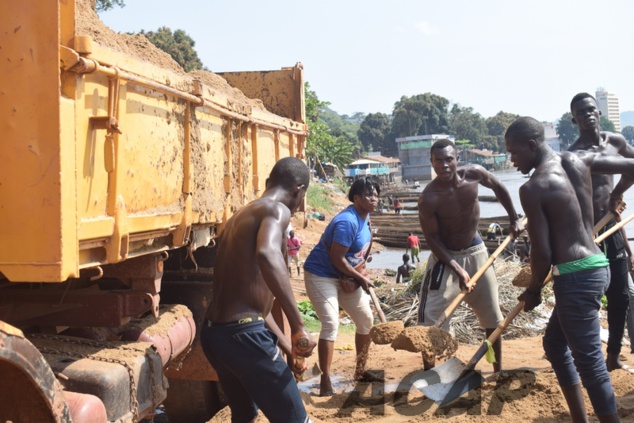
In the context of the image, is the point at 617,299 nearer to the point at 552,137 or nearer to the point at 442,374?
the point at 442,374

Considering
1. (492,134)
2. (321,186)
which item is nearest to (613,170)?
(321,186)

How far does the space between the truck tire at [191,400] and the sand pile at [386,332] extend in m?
1.33

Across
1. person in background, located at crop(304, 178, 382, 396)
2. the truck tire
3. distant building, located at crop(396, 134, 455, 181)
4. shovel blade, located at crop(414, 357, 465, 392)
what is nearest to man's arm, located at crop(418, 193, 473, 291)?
person in background, located at crop(304, 178, 382, 396)

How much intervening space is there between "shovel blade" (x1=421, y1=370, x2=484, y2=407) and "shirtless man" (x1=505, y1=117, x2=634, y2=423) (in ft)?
3.38

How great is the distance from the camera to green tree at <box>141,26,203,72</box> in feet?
106

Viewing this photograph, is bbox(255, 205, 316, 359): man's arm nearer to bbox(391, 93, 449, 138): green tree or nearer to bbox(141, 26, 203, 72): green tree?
bbox(141, 26, 203, 72): green tree

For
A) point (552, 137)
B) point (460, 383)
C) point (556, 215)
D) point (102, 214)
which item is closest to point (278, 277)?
point (102, 214)

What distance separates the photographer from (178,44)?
33.4 m

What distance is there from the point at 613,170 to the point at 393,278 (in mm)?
13368

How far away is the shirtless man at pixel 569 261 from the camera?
4125 millimetres

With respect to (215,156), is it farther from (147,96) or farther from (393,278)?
(393,278)

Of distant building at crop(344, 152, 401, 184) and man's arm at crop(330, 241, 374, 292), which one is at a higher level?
distant building at crop(344, 152, 401, 184)

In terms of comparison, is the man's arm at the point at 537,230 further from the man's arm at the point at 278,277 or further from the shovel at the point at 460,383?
the man's arm at the point at 278,277

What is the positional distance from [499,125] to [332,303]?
12004 centimetres
